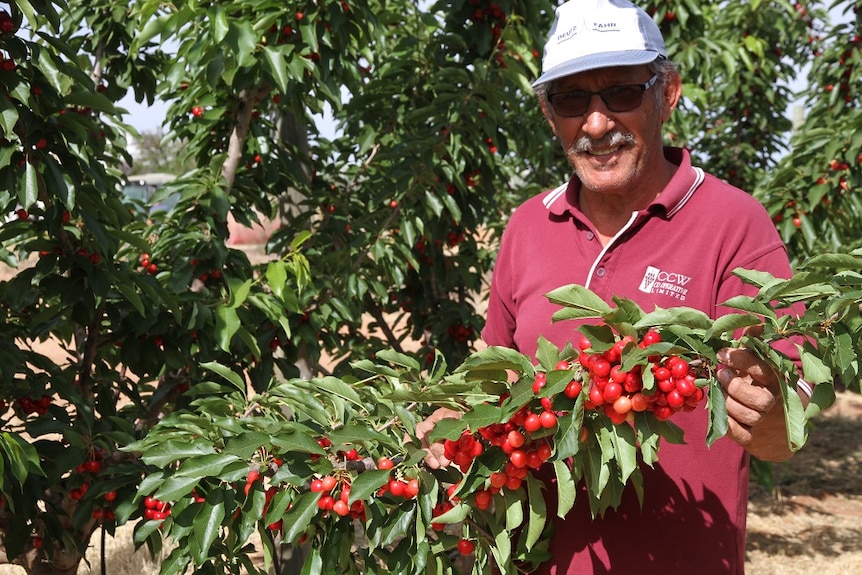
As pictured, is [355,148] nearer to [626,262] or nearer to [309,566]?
[626,262]

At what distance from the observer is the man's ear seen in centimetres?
180

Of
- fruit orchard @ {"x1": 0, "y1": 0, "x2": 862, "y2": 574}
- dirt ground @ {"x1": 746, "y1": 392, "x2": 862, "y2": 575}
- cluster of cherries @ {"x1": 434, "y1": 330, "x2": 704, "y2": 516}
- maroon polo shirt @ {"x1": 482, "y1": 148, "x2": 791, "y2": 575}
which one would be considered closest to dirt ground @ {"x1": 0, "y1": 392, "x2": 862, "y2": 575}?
dirt ground @ {"x1": 746, "y1": 392, "x2": 862, "y2": 575}

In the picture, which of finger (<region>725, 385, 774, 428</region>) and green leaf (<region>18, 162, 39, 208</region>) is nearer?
finger (<region>725, 385, 774, 428</region>)

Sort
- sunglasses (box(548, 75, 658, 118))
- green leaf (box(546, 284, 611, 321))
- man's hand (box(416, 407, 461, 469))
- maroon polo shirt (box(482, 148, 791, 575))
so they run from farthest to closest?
sunglasses (box(548, 75, 658, 118))
maroon polo shirt (box(482, 148, 791, 575))
man's hand (box(416, 407, 461, 469))
green leaf (box(546, 284, 611, 321))

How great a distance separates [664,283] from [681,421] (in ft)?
0.83

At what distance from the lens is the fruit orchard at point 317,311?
128cm

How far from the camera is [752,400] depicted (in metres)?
1.29

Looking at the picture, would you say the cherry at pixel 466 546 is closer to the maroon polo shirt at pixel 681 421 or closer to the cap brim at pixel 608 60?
the maroon polo shirt at pixel 681 421

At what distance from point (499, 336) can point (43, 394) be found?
42.8 inches

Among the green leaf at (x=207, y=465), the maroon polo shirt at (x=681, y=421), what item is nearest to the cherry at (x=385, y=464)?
the green leaf at (x=207, y=465)

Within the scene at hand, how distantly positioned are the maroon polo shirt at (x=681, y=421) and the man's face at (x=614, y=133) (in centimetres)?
8

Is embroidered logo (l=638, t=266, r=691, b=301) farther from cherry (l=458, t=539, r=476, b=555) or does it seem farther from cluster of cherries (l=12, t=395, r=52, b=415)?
cluster of cherries (l=12, t=395, r=52, b=415)

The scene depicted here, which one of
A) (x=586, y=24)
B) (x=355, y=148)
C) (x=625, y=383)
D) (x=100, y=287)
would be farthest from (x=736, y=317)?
(x=355, y=148)

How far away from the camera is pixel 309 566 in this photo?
4.83 ft
